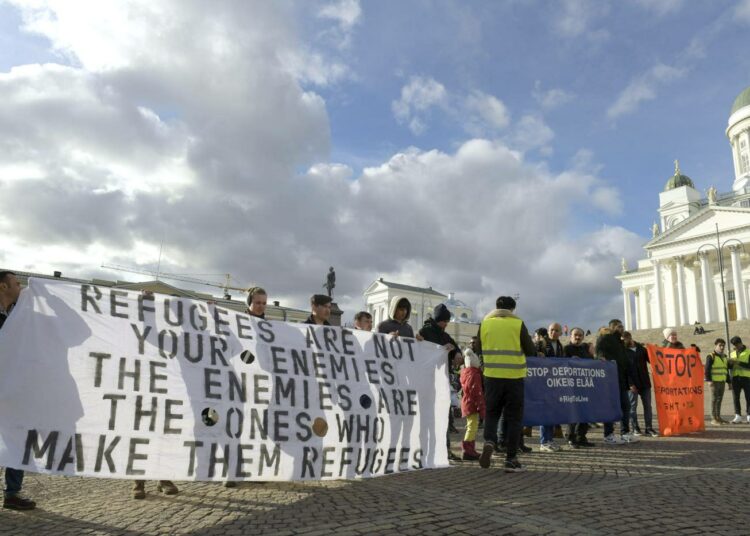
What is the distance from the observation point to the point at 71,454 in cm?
433

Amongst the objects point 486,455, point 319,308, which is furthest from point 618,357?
point 319,308

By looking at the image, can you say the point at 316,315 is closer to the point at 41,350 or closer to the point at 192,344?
the point at 192,344

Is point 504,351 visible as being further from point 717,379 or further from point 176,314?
point 717,379

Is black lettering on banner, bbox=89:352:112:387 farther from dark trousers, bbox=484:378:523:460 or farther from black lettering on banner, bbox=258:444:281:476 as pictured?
dark trousers, bbox=484:378:523:460

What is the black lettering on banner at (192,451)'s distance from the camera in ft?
15.3

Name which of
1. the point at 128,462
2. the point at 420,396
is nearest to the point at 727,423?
the point at 420,396

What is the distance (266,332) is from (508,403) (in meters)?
3.22

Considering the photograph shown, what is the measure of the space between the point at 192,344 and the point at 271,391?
33.8 inches

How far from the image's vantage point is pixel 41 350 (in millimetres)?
4500

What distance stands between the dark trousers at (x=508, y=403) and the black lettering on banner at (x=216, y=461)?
3.42m

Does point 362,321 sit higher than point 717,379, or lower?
higher

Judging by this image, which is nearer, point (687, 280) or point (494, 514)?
point (494, 514)

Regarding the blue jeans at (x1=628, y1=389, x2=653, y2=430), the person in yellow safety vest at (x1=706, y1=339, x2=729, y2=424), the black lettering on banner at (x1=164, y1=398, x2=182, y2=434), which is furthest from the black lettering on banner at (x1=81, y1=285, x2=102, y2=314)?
the person in yellow safety vest at (x1=706, y1=339, x2=729, y2=424)

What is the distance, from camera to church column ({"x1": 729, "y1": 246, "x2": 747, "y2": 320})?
55.9 m
